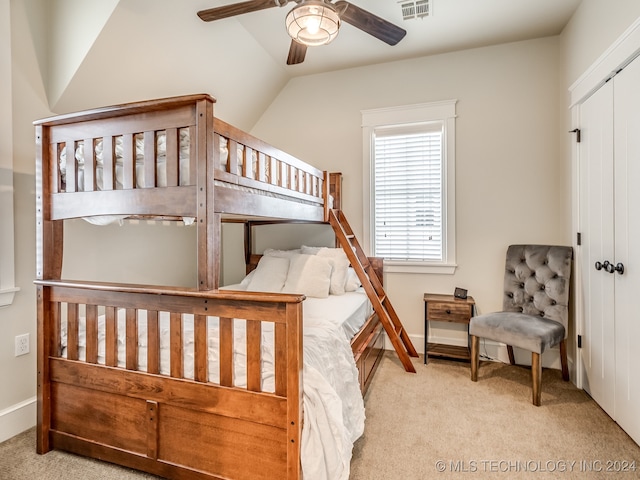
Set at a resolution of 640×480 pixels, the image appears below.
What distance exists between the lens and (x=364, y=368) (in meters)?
2.51

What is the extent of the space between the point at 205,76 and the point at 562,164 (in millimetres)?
3127

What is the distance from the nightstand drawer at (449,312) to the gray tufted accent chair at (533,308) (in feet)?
0.92

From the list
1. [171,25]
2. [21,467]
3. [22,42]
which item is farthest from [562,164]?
[21,467]

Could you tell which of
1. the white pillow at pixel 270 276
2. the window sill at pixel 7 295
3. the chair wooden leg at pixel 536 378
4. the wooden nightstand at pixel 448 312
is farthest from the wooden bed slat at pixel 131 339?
the chair wooden leg at pixel 536 378

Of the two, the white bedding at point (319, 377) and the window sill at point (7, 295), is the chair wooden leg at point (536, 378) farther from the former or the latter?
the window sill at point (7, 295)

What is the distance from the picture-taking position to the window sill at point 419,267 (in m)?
3.29

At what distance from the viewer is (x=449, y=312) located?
10.0 ft

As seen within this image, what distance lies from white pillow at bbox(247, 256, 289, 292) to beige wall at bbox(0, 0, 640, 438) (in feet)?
3.07

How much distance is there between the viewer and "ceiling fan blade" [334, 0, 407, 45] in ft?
6.19

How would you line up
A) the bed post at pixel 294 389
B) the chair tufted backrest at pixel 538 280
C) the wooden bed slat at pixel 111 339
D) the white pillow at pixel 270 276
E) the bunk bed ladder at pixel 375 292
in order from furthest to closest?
the white pillow at pixel 270 276, the bunk bed ladder at pixel 375 292, the chair tufted backrest at pixel 538 280, the wooden bed slat at pixel 111 339, the bed post at pixel 294 389

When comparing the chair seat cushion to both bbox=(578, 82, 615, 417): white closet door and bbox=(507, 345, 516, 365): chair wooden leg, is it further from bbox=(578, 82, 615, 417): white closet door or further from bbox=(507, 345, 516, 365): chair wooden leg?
bbox=(507, 345, 516, 365): chair wooden leg

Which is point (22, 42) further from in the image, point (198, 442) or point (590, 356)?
point (590, 356)

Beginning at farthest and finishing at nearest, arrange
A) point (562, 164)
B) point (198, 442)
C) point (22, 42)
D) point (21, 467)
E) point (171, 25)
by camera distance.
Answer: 1. point (562, 164)
2. point (171, 25)
3. point (22, 42)
4. point (21, 467)
5. point (198, 442)

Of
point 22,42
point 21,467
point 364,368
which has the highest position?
point 22,42
